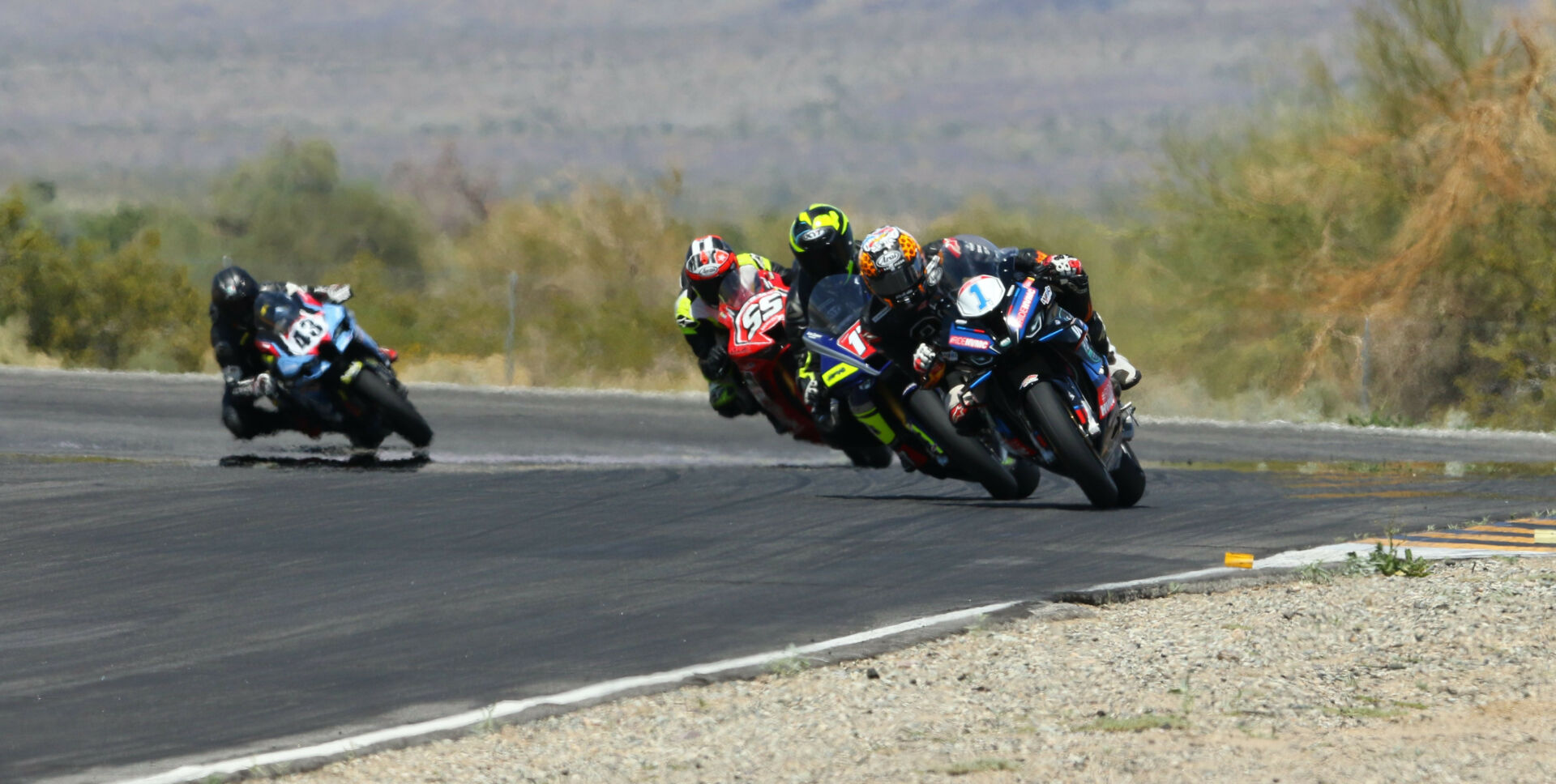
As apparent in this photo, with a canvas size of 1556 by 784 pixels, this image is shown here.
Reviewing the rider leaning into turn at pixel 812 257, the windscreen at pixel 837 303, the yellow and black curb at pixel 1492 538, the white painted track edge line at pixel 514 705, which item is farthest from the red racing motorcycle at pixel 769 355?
the white painted track edge line at pixel 514 705

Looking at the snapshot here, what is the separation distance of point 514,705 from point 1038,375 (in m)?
5.72

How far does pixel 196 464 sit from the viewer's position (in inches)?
611

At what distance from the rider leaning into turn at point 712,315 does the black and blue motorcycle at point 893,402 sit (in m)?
1.61

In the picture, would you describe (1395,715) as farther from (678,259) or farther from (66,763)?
(678,259)

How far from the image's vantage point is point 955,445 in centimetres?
1251

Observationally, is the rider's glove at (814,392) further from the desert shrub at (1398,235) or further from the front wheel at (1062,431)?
the desert shrub at (1398,235)

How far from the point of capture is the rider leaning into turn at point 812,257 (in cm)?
1415

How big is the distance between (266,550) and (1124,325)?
77.0 ft

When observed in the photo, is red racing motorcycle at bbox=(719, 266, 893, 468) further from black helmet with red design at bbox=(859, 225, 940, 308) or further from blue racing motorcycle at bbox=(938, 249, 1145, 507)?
blue racing motorcycle at bbox=(938, 249, 1145, 507)

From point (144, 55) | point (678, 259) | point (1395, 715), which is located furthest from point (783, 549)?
point (144, 55)

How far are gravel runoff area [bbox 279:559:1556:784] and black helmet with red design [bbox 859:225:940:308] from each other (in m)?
4.17

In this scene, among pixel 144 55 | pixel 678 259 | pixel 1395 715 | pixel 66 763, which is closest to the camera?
pixel 66 763

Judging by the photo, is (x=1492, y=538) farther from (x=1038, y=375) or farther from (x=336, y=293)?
(x=336, y=293)

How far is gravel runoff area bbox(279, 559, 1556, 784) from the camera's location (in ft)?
19.2
